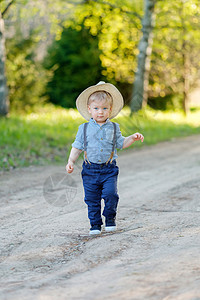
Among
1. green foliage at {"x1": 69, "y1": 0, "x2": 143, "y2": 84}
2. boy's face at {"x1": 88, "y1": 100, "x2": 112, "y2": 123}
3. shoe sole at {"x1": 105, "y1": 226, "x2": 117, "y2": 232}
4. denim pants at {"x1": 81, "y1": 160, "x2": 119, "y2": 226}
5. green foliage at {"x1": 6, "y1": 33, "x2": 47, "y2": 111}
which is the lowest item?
shoe sole at {"x1": 105, "y1": 226, "x2": 117, "y2": 232}

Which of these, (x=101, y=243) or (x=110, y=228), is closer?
(x=101, y=243)

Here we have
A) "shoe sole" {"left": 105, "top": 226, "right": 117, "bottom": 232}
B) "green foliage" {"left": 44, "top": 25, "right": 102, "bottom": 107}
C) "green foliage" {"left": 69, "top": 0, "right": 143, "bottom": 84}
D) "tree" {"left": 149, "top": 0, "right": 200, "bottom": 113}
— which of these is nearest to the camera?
"shoe sole" {"left": 105, "top": 226, "right": 117, "bottom": 232}

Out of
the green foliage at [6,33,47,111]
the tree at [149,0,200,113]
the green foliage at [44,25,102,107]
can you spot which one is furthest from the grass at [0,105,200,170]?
the green foliage at [44,25,102,107]

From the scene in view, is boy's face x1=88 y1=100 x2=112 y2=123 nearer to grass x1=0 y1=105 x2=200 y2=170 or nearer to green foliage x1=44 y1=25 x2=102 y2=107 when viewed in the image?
grass x1=0 y1=105 x2=200 y2=170

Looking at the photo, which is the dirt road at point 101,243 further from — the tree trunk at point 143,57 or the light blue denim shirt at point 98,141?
the tree trunk at point 143,57

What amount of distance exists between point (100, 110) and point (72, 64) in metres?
19.9

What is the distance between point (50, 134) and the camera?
11602 mm

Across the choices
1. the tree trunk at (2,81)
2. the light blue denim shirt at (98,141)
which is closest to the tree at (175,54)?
the tree trunk at (2,81)

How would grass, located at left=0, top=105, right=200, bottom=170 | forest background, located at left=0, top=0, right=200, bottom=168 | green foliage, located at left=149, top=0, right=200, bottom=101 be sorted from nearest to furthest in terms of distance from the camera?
grass, located at left=0, top=105, right=200, bottom=170
forest background, located at left=0, top=0, right=200, bottom=168
green foliage, located at left=149, top=0, right=200, bottom=101

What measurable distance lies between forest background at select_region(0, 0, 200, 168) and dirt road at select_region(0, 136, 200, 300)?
116 inches

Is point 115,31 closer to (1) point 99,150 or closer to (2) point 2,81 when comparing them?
(2) point 2,81

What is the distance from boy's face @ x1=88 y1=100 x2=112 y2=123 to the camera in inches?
179

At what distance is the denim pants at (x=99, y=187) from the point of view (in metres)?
4.54

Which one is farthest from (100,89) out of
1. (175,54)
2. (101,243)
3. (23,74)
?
(175,54)
